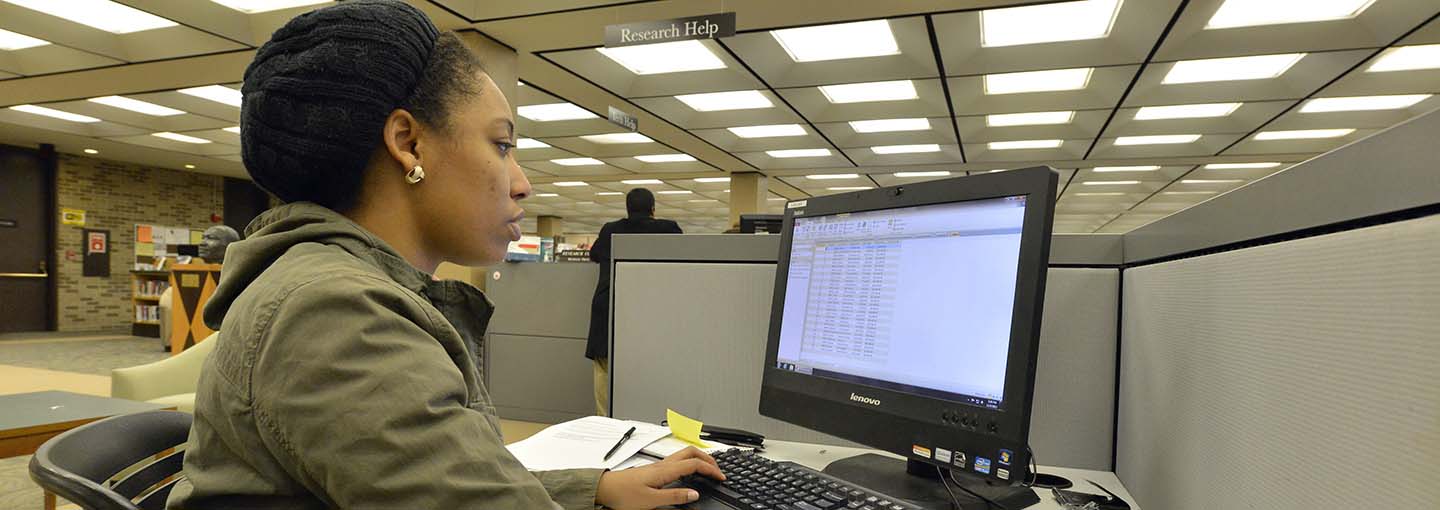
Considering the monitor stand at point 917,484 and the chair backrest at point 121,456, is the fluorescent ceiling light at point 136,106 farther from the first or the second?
the monitor stand at point 917,484

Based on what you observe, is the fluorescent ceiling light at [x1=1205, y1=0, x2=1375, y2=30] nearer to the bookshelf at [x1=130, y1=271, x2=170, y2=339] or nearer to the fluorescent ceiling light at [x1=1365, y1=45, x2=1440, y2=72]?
the fluorescent ceiling light at [x1=1365, y1=45, x2=1440, y2=72]

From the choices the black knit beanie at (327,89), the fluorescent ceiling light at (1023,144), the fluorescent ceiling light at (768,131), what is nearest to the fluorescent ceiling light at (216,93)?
the fluorescent ceiling light at (768,131)

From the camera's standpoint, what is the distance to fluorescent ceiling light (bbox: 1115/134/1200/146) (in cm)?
617

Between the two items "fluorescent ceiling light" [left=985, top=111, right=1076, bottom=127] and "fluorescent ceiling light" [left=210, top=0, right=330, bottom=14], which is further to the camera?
"fluorescent ceiling light" [left=985, top=111, right=1076, bottom=127]

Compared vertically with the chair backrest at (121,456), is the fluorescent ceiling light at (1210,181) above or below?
above

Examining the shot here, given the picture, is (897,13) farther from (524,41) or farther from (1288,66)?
(1288,66)

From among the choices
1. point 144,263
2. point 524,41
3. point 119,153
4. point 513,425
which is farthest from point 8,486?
point 144,263

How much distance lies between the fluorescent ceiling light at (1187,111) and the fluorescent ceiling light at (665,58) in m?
3.36

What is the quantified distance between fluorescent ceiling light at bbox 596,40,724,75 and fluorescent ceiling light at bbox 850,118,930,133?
1873mm

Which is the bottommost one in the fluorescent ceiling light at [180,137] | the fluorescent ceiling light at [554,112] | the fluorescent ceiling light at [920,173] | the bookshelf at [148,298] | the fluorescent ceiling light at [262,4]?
the bookshelf at [148,298]

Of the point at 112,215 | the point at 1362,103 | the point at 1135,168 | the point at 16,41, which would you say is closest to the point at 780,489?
the point at 16,41

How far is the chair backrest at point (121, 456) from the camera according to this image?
0.72 m

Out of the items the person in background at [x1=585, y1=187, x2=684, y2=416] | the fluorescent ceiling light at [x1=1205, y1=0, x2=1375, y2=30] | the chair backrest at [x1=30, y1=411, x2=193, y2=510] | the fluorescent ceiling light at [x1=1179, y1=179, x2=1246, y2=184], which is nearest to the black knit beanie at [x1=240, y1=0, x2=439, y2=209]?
the chair backrest at [x1=30, y1=411, x2=193, y2=510]

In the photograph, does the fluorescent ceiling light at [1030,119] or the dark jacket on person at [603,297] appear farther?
the fluorescent ceiling light at [1030,119]
